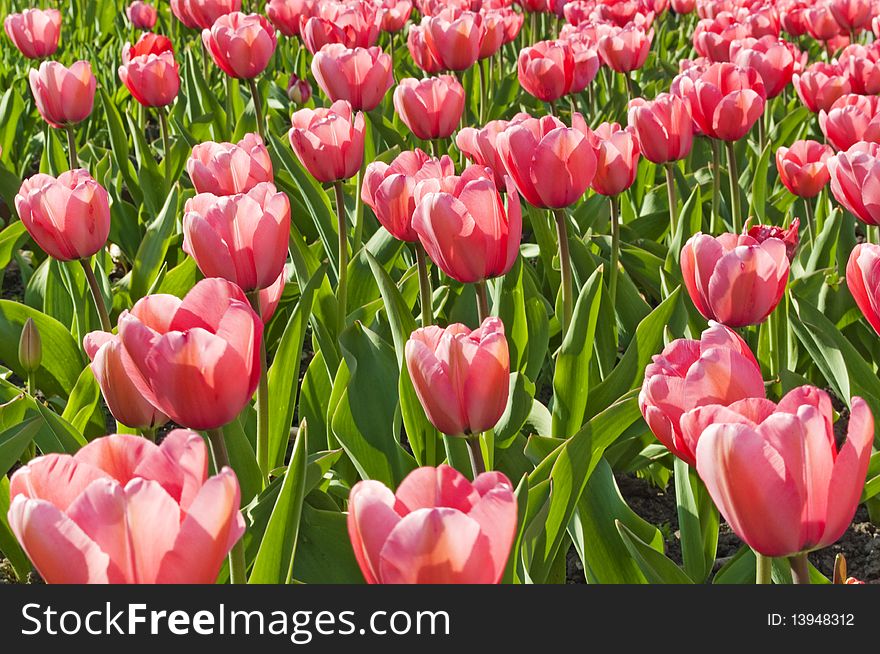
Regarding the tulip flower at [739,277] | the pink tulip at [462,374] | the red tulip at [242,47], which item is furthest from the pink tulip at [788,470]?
the red tulip at [242,47]

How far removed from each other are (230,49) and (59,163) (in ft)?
2.16

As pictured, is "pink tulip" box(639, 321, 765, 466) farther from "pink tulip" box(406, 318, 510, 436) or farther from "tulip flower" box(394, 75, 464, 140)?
"tulip flower" box(394, 75, 464, 140)

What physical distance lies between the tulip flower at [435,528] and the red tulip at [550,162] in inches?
43.2

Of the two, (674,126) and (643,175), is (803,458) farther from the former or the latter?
(643,175)

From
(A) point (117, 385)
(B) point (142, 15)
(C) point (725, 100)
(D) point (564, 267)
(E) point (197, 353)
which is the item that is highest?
(E) point (197, 353)

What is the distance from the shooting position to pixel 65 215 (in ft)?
5.86

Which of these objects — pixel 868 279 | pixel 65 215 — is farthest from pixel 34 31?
pixel 868 279

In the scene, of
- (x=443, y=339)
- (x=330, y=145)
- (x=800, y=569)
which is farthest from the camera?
(x=330, y=145)

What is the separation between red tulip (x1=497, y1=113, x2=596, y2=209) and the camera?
1.84m

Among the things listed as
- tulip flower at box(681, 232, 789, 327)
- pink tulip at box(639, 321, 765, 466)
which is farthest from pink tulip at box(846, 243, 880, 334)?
pink tulip at box(639, 321, 765, 466)

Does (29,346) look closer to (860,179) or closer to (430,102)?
(430,102)

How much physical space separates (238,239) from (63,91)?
133 centimetres

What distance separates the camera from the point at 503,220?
1609 millimetres

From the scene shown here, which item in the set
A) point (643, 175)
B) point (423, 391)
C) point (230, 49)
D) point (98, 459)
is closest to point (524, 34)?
point (643, 175)
